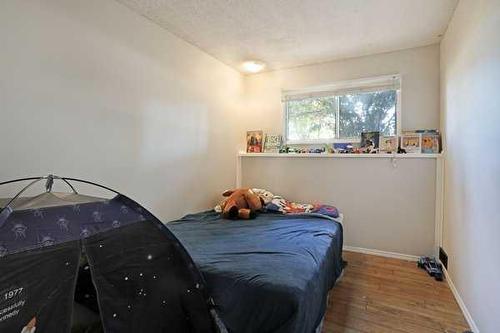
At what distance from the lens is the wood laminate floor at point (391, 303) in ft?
6.05

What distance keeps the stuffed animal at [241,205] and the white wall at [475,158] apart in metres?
1.75

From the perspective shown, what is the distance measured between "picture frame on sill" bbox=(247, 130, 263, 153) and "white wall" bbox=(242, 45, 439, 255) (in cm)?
28

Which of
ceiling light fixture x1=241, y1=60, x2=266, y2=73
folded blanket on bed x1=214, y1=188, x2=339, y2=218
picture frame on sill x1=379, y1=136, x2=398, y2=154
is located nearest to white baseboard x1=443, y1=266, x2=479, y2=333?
folded blanket on bed x1=214, y1=188, x2=339, y2=218

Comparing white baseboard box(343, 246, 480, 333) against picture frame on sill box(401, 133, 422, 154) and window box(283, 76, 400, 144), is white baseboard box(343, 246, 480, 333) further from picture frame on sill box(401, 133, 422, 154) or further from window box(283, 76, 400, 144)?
window box(283, 76, 400, 144)

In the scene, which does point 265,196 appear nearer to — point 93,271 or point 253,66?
point 253,66

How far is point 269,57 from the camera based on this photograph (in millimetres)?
3346

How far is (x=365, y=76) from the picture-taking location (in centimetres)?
329

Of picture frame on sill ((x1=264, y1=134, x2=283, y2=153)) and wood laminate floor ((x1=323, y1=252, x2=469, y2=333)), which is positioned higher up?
picture frame on sill ((x1=264, y1=134, x2=283, y2=153))

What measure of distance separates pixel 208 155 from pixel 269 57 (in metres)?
1.36

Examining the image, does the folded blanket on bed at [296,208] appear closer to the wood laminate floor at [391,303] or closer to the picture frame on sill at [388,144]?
the wood laminate floor at [391,303]

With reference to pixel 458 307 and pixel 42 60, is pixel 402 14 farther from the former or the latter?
pixel 42 60

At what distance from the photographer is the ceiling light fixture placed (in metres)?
3.50

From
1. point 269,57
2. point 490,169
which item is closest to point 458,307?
point 490,169

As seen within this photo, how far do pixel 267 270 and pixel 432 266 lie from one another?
2.04 m
